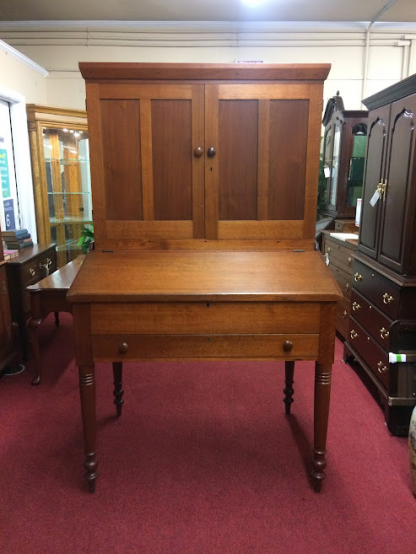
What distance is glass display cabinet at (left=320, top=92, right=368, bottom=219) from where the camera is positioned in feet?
13.0

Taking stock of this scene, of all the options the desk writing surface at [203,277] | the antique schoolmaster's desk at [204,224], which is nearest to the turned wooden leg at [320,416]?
the antique schoolmaster's desk at [204,224]

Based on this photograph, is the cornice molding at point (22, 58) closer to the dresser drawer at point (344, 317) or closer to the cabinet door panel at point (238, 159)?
the cabinet door panel at point (238, 159)

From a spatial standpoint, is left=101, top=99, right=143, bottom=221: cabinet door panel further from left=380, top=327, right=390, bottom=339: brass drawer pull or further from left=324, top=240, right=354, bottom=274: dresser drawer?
left=324, top=240, right=354, bottom=274: dresser drawer

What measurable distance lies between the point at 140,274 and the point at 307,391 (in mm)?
1627

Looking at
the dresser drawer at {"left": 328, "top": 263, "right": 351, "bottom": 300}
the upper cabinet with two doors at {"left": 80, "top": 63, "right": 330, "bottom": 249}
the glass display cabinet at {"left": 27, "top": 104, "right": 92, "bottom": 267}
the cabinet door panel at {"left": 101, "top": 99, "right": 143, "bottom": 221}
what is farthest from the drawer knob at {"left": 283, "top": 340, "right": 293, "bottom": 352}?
the glass display cabinet at {"left": 27, "top": 104, "right": 92, "bottom": 267}

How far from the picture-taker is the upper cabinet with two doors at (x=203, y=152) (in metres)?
1.80

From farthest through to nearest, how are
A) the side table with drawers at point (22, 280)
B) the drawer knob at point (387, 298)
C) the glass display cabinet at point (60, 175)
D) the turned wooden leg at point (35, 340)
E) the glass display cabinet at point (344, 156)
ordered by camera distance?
the glass display cabinet at point (60, 175) → the glass display cabinet at point (344, 156) → the side table with drawers at point (22, 280) → the turned wooden leg at point (35, 340) → the drawer knob at point (387, 298)

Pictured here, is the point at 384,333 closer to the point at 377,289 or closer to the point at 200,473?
the point at 377,289

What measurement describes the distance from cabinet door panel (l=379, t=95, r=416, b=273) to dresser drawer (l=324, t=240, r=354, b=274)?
71 cm

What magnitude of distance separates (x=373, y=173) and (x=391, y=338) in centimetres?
113

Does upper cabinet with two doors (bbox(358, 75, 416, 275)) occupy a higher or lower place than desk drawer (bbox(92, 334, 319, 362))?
higher

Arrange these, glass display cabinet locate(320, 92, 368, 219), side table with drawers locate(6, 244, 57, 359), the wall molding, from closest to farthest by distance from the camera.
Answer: side table with drawers locate(6, 244, 57, 359)
glass display cabinet locate(320, 92, 368, 219)
the wall molding

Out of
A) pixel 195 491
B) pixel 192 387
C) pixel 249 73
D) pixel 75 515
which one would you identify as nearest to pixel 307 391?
pixel 192 387

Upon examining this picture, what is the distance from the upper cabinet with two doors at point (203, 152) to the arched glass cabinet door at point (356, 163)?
238 centimetres
